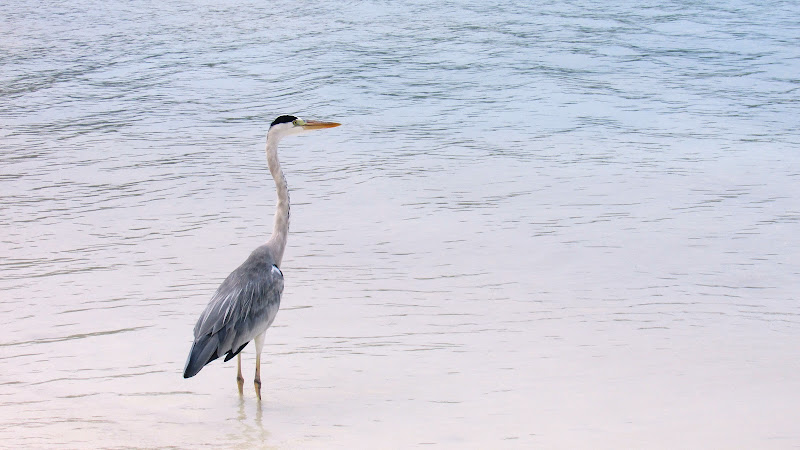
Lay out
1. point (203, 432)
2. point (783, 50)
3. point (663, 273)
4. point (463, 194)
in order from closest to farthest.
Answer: point (203, 432) → point (663, 273) → point (463, 194) → point (783, 50)

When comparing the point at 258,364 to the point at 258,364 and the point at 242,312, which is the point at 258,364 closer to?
the point at 258,364

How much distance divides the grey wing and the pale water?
1.21 feet

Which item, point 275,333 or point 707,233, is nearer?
point 275,333

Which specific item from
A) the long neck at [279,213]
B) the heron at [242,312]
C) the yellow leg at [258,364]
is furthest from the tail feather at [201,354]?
the long neck at [279,213]

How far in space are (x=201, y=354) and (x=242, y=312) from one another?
0.37 metres

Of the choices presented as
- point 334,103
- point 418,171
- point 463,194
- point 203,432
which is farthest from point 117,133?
point 203,432

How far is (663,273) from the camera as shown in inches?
324

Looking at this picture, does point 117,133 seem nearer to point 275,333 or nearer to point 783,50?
point 275,333

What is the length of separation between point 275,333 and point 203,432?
1478 mm

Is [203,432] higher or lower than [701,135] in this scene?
higher

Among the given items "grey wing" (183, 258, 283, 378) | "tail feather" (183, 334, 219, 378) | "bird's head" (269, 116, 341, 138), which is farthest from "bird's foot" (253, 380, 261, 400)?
"bird's head" (269, 116, 341, 138)

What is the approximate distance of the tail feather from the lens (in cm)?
544

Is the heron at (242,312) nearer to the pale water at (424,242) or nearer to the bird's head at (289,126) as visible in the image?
the pale water at (424,242)

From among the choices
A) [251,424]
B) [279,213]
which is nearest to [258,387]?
[251,424]
